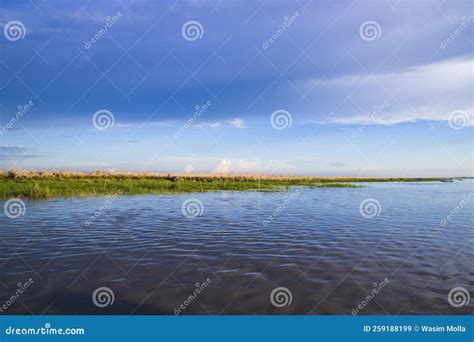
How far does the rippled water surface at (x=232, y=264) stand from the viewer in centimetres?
666

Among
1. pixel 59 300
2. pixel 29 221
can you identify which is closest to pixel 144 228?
pixel 29 221

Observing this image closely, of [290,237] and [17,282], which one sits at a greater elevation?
[290,237]

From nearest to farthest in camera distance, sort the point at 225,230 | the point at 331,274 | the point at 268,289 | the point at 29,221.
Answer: the point at 268,289
the point at 331,274
the point at 225,230
the point at 29,221

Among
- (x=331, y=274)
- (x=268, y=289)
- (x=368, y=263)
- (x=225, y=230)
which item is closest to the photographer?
(x=268, y=289)

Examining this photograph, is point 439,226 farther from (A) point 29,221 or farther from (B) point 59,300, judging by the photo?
(A) point 29,221

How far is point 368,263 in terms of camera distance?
30.8 ft

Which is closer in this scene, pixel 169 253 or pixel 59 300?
pixel 59 300

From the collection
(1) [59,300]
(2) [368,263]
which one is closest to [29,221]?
(1) [59,300]

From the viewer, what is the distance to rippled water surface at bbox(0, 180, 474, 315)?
6.66m

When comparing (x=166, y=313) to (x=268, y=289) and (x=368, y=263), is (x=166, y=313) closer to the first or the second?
(x=268, y=289)

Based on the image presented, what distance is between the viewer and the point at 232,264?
915 cm

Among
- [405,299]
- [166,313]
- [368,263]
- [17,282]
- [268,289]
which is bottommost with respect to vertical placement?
[17,282]

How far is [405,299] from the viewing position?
6910 mm

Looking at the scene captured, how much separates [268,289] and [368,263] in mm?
3704
